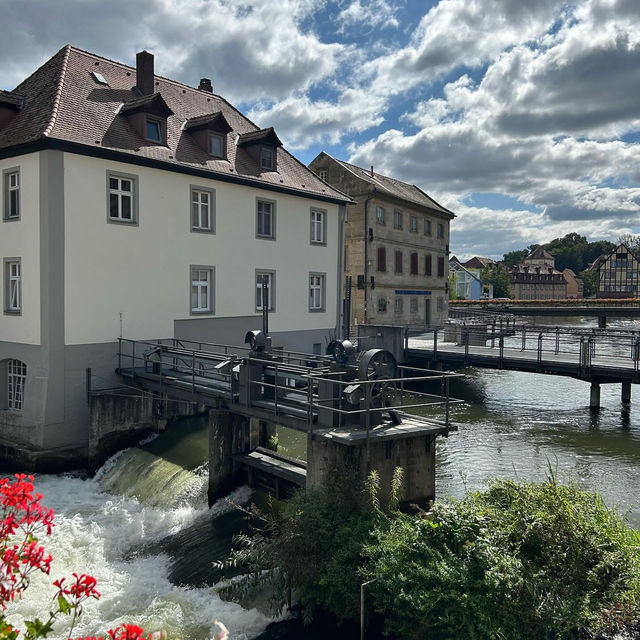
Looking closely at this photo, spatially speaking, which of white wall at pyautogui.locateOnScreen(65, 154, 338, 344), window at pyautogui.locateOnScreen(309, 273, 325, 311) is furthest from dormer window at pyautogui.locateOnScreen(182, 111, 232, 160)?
window at pyautogui.locateOnScreen(309, 273, 325, 311)

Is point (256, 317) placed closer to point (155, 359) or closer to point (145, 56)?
point (155, 359)

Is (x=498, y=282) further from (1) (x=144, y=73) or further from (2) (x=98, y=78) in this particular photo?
(2) (x=98, y=78)

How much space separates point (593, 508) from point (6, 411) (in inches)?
629

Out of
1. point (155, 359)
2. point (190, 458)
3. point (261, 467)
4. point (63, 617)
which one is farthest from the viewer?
point (155, 359)

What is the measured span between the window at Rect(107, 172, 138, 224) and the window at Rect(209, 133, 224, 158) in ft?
12.9

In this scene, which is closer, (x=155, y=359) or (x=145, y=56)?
(x=155, y=359)

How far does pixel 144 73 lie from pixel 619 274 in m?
111

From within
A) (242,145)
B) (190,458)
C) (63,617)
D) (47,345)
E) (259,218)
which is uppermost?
(242,145)

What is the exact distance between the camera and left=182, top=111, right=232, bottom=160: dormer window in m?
20.9

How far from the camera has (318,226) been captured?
2512 cm

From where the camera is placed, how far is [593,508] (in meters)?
7.61

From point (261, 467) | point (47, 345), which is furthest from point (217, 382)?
point (47, 345)

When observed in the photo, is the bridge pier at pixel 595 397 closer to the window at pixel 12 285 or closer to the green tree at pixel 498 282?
the window at pixel 12 285

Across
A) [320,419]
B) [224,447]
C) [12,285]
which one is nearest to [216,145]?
[12,285]
